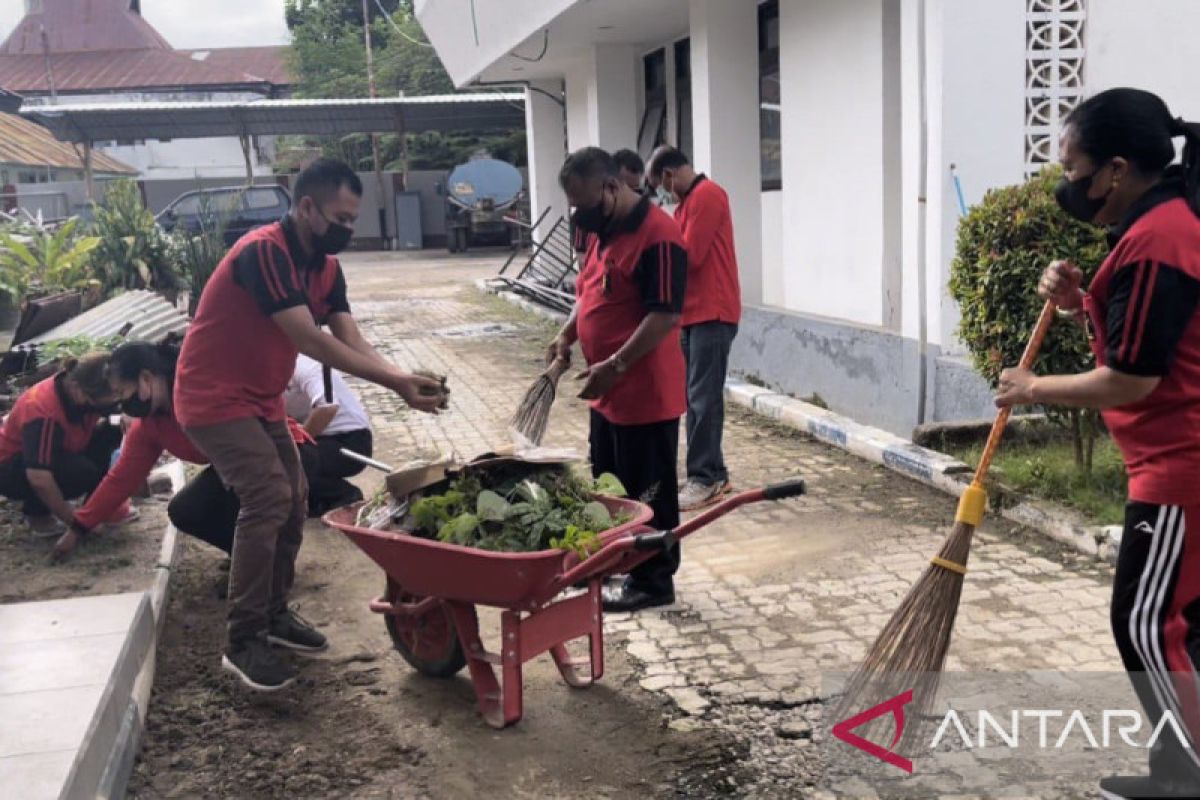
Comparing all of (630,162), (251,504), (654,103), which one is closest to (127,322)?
(630,162)

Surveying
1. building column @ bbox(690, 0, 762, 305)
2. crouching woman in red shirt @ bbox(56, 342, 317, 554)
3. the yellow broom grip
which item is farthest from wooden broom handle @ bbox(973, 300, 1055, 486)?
building column @ bbox(690, 0, 762, 305)

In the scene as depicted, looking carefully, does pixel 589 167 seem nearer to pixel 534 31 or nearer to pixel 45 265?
pixel 534 31

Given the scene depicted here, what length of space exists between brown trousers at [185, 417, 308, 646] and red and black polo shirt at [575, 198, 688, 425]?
130 cm

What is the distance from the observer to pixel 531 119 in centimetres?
1873

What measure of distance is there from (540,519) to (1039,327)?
1.57m

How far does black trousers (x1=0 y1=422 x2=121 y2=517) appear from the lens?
558 centimetres

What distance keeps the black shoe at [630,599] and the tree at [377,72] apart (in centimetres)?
2799

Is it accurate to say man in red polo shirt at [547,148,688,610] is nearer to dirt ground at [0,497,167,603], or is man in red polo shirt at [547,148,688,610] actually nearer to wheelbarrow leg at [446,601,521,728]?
wheelbarrow leg at [446,601,521,728]

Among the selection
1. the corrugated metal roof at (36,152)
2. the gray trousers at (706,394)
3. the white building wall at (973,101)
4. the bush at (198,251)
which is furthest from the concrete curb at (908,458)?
the corrugated metal roof at (36,152)

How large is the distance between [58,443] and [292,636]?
1.87 m

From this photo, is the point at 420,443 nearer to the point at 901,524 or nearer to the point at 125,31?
the point at 901,524

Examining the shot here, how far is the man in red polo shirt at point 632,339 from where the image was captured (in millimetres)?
4422

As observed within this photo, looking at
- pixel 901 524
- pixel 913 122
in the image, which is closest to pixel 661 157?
pixel 913 122

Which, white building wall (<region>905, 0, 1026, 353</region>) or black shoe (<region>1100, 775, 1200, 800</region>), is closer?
black shoe (<region>1100, 775, 1200, 800</region>)
